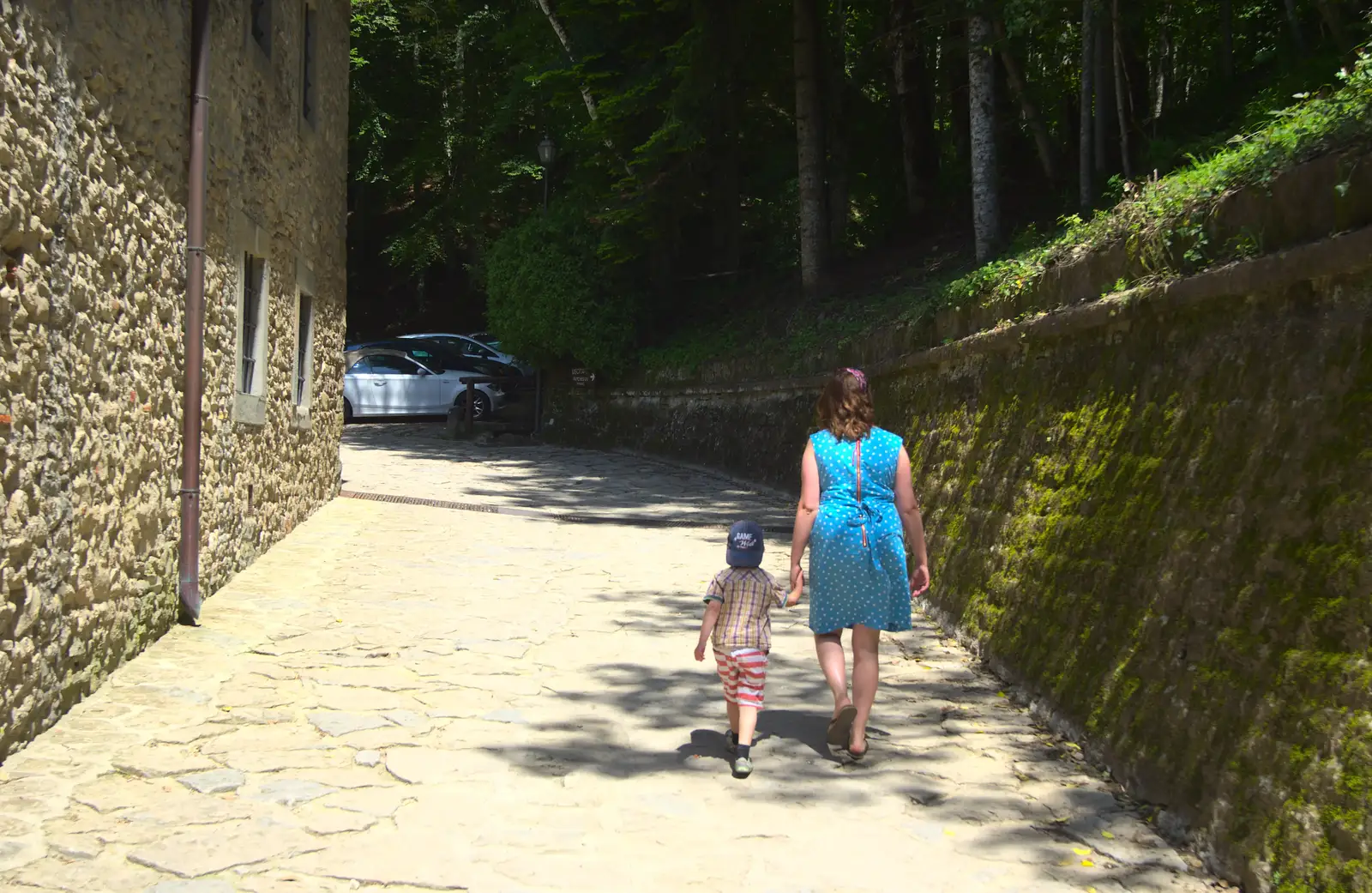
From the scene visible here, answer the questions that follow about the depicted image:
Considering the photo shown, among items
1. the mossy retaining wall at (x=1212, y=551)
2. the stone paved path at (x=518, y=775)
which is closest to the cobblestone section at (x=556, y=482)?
the stone paved path at (x=518, y=775)

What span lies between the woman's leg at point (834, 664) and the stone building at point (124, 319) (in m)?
3.29

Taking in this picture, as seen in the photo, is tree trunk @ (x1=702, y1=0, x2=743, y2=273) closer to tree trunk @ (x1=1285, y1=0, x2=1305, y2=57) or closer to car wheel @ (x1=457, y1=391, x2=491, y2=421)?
car wheel @ (x1=457, y1=391, x2=491, y2=421)

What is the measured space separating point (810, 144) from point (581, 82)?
13.6 feet

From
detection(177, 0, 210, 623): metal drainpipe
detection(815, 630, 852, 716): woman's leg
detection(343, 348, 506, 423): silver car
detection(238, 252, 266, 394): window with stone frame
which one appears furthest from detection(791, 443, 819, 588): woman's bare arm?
detection(343, 348, 506, 423): silver car

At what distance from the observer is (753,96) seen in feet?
67.5

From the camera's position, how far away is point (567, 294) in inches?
818

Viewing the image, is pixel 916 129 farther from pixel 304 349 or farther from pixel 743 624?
pixel 743 624

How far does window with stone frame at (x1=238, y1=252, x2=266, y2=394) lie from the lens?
951 cm

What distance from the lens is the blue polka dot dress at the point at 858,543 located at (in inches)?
212

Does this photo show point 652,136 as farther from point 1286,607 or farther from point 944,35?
point 1286,607

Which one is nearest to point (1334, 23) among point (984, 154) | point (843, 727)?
point (984, 154)

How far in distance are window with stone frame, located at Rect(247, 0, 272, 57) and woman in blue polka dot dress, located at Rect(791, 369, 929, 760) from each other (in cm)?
636

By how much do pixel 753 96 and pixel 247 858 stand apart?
59.6 ft

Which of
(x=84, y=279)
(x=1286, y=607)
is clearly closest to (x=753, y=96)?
(x=84, y=279)
